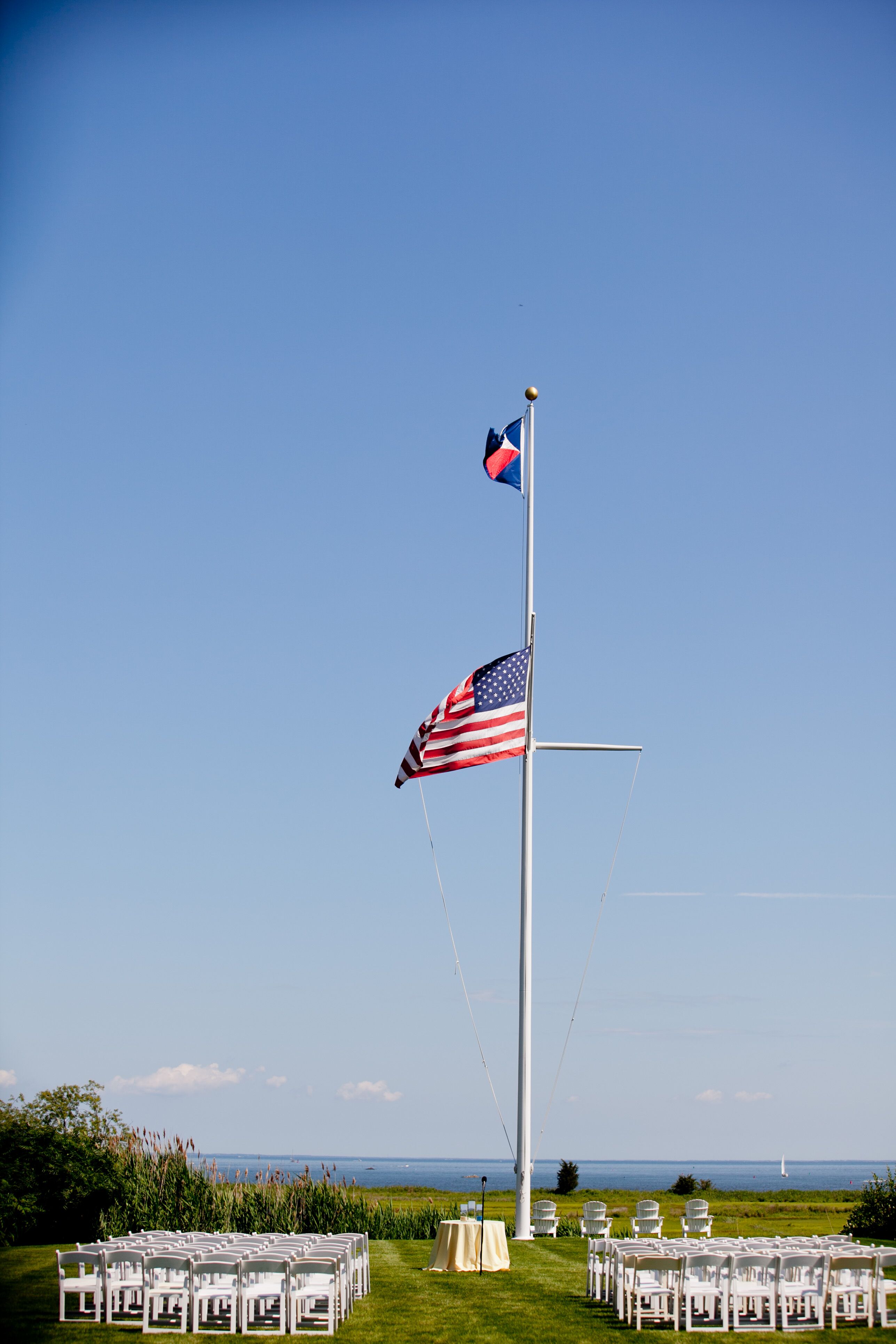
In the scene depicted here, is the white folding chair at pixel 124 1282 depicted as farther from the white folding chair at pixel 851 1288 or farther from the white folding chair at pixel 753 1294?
the white folding chair at pixel 851 1288

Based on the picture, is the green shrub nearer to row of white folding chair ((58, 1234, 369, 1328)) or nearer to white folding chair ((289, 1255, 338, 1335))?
row of white folding chair ((58, 1234, 369, 1328))

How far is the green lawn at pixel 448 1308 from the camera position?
1256 cm

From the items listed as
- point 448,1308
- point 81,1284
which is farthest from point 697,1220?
point 81,1284

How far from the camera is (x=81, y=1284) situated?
14.0 meters

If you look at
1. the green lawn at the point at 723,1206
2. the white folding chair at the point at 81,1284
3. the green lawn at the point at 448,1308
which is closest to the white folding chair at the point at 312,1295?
the green lawn at the point at 448,1308

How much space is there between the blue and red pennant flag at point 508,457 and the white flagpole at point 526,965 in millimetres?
1204

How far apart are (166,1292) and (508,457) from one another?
51.0 feet

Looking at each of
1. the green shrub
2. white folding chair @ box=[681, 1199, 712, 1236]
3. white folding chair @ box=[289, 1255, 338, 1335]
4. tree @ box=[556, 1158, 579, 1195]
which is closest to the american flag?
white folding chair @ box=[289, 1255, 338, 1335]

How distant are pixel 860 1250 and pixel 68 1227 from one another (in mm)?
15896

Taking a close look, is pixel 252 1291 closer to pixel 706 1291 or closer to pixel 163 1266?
pixel 163 1266

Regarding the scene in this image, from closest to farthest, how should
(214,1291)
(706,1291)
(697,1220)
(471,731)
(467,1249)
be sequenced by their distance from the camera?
(214,1291), (706,1291), (467,1249), (471,731), (697,1220)

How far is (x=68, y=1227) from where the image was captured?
22812 mm

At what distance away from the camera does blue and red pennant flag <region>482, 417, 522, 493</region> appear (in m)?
23.0

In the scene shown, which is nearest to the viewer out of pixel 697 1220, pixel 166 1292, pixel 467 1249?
pixel 166 1292
